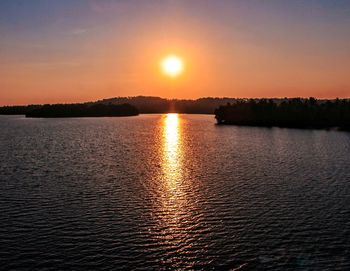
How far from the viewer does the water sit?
102 ft

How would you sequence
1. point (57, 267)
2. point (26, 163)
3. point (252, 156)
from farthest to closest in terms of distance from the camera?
point (252, 156)
point (26, 163)
point (57, 267)

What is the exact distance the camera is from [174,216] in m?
42.8

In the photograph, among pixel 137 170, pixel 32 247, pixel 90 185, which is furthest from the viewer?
pixel 137 170

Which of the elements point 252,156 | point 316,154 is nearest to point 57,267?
point 252,156

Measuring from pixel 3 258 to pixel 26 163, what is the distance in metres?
51.1

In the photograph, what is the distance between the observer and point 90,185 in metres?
57.6

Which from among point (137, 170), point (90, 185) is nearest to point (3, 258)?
point (90, 185)

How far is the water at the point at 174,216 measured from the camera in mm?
31078

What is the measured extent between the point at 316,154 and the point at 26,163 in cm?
7571

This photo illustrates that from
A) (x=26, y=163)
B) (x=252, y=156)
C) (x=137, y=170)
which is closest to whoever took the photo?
(x=137, y=170)

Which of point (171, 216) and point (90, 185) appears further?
point (90, 185)

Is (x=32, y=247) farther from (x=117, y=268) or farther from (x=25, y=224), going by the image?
(x=117, y=268)

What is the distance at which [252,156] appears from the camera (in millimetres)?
93062

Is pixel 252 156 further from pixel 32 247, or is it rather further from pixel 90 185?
pixel 32 247
